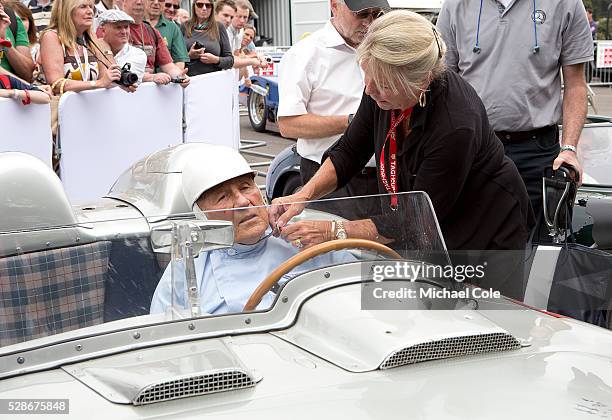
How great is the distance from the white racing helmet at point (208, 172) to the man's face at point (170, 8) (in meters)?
6.89

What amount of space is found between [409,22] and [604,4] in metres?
28.9

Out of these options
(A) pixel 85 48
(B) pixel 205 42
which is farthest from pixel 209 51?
(A) pixel 85 48

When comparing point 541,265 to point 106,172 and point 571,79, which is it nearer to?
point 571,79

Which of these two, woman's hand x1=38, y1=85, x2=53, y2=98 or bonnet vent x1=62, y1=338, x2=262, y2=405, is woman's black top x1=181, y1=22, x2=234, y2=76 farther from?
bonnet vent x1=62, y1=338, x2=262, y2=405

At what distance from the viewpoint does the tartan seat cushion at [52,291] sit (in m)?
2.29

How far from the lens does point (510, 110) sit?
13.2 feet

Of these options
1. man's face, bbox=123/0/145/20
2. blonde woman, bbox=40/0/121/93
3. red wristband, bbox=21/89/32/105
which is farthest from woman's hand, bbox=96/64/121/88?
man's face, bbox=123/0/145/20

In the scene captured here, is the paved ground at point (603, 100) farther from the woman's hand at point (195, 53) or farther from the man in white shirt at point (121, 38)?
the man in white shirt at point (121, 38)

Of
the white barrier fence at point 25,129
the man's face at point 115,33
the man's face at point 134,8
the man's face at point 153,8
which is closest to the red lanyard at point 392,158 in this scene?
the white barrier fence at point 25,129

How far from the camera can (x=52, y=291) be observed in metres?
2.50

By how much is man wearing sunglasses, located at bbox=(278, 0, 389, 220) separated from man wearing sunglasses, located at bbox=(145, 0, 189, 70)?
4.27 m

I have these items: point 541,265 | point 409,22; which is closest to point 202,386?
point 409,22

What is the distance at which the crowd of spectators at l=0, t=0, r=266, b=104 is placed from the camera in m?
6.75

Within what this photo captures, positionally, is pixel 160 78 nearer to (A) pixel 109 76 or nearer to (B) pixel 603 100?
(A) pixel 109 76
